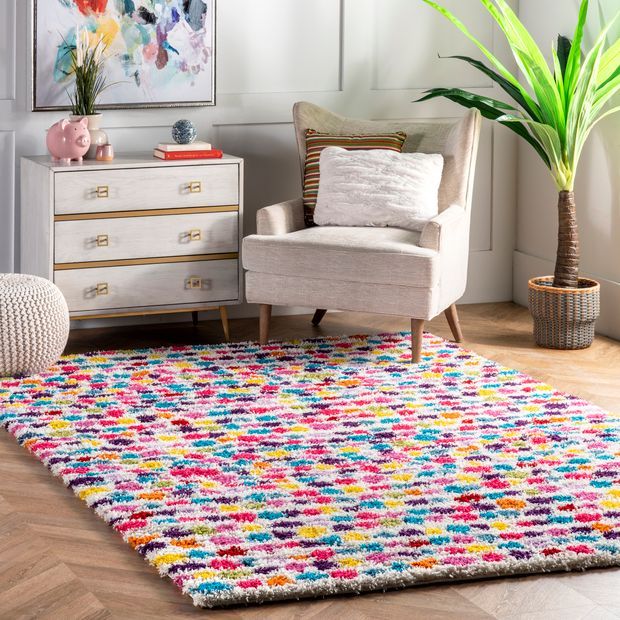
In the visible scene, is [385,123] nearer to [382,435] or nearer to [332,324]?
[332,324]

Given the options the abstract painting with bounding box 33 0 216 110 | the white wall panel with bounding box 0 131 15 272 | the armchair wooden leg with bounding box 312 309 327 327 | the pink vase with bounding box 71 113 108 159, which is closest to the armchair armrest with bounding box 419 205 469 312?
the armchair wooden leg with bounding box 312 309 327 327

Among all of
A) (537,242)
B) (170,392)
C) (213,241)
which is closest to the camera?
(170,392)

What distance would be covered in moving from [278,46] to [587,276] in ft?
5.48

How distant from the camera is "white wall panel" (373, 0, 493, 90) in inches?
212

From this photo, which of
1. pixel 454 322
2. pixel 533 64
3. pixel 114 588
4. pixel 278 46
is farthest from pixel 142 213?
pixel 114 588

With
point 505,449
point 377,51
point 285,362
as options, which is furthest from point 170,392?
point 377,51

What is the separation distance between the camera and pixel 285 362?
4.54m

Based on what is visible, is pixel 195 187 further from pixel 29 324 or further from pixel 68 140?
pixel 29 324

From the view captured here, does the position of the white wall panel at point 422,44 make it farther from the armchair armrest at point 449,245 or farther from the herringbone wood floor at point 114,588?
the herringbone wood floor at point 114,588

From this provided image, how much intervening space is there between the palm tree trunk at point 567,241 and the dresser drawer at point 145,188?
51.3 inches

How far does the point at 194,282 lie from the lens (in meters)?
4.84

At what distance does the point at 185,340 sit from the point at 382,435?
1.50 m

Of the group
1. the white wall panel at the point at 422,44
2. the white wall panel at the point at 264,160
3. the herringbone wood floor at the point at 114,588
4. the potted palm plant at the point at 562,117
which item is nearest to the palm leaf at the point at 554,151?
the potted palm plant at the point at 562,117

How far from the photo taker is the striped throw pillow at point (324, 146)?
16.2 feet
